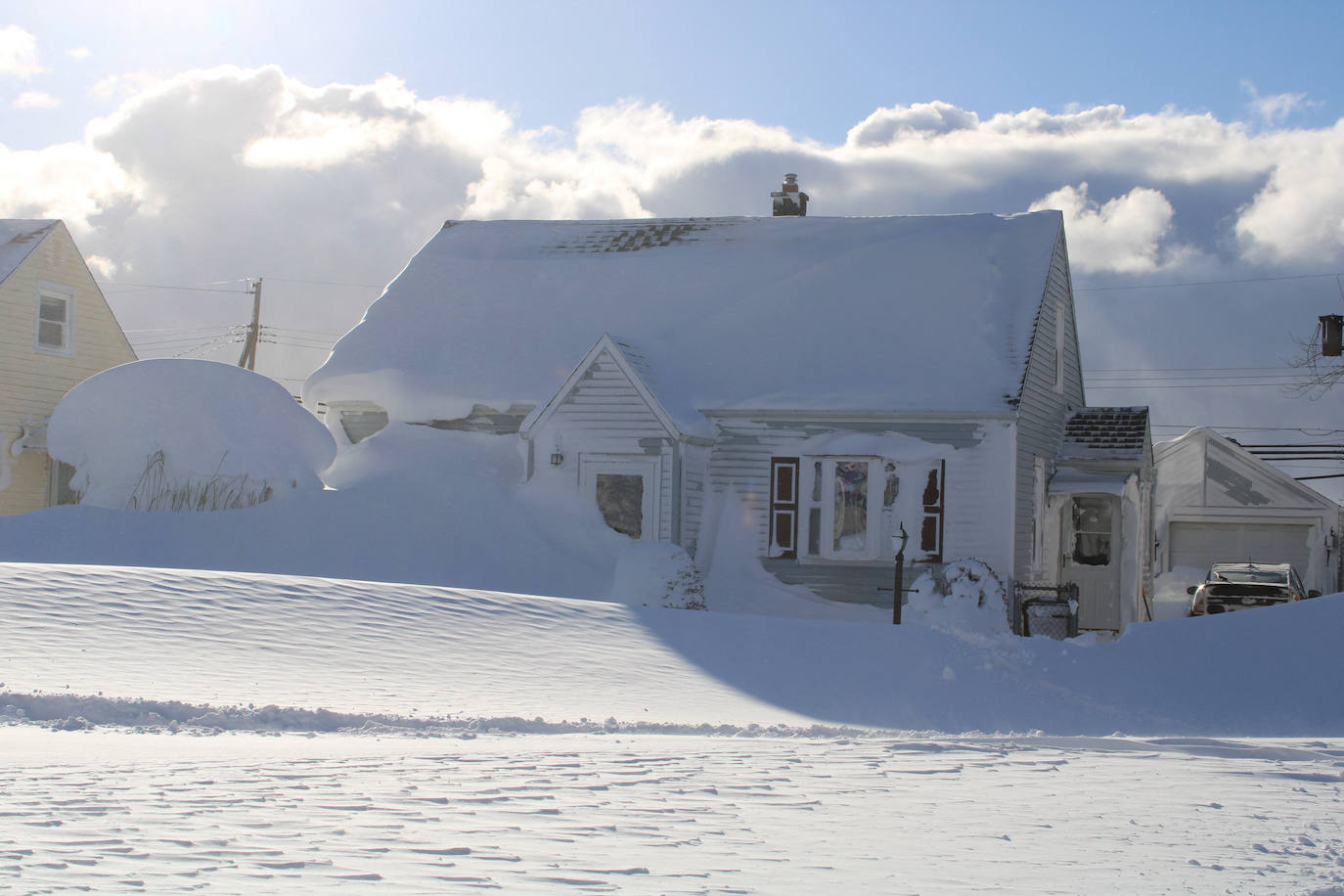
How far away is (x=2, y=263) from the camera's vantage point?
27.1m

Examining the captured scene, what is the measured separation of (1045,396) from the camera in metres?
22.9

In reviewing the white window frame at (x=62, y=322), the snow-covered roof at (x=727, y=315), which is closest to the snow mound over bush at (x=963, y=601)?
the snow-covered roof at (x=727, y=315)

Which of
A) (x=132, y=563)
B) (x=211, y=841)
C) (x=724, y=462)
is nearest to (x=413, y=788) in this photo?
(x=211, y=841)

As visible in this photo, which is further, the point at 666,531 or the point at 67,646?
the point at 666,531

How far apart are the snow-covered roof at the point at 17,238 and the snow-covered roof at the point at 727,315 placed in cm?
773

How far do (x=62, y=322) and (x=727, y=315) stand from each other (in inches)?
594

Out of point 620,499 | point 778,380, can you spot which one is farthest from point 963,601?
point 620,499

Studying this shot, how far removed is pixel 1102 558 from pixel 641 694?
1443 centimetres

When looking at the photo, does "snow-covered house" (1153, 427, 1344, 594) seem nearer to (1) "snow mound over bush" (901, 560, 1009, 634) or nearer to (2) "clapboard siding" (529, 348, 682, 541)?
(1) "snow mound over bush" (901, 560, 1009, 634)

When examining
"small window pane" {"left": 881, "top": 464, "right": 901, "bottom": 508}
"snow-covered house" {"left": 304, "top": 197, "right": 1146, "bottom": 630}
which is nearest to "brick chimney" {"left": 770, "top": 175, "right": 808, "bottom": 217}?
"snow-covered house" {"left": 304, "top": 197, "right": 1146, "bottom": 630}

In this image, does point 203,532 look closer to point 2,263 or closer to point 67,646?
point 67,646

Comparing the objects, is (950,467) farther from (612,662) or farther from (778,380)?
(612,662)

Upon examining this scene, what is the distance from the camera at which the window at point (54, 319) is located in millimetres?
28016

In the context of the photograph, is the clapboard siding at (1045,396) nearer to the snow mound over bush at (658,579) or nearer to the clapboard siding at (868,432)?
the clapboard siding at (868,432)
